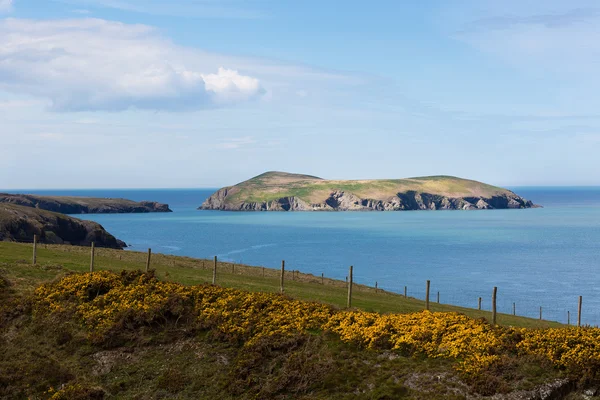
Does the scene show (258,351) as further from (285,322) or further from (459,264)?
(459,264)

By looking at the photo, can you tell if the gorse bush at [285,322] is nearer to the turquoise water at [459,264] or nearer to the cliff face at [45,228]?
the turquoise water at [459,264]

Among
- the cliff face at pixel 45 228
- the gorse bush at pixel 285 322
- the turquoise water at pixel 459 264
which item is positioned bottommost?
the turquoise water at pixel 459 264

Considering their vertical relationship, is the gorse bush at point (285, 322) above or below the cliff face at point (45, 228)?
above

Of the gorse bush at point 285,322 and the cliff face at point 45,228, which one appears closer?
the gorse bush at point 285,322

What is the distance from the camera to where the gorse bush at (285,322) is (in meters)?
22.2

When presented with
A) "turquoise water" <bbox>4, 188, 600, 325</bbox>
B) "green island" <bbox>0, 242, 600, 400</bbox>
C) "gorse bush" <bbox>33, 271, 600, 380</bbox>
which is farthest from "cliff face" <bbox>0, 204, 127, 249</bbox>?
"green island" <bbox>0, 242, 600, 400</bbox>

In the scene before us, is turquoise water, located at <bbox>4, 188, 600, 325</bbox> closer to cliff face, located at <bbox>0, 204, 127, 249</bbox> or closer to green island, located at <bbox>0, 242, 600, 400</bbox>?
cliff face, located at <bbox>0, 204, 127, 249</bbox>

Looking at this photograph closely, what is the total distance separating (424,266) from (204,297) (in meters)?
116

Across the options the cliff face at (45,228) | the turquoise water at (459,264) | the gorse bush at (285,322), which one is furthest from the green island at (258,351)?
the cliff face at (45,228)

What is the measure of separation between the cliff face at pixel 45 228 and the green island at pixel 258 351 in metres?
88.7

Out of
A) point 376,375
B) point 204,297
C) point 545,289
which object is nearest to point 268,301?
point 204,297

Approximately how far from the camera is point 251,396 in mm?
22750

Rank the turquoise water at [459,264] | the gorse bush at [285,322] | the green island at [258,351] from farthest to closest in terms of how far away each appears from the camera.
Result: the turquoise water at [459,264], the gorse bush at [285,322], the green island at [258,351]

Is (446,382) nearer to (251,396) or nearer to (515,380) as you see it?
(515,380)
